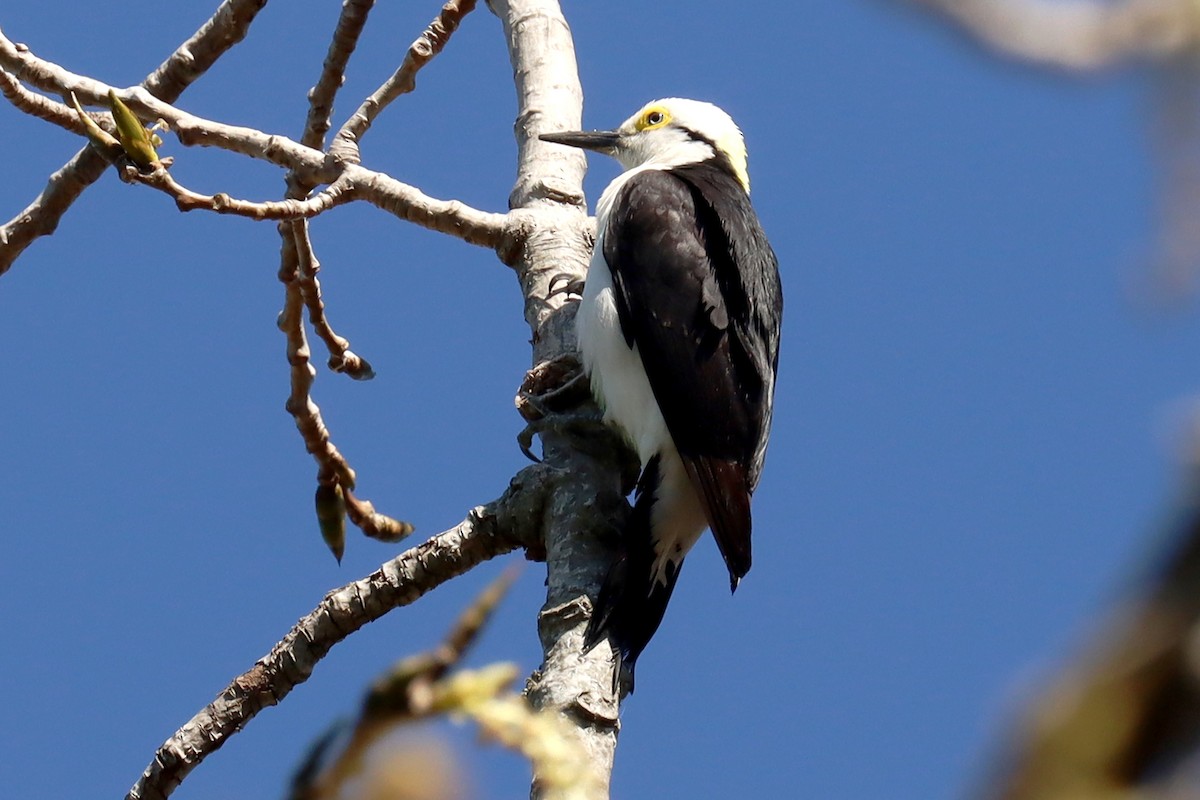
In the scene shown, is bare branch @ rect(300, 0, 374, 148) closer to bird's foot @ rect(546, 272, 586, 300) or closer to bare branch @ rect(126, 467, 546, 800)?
bird's foot @ rect(546, 272, 586, 300)

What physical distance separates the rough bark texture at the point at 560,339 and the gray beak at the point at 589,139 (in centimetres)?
4

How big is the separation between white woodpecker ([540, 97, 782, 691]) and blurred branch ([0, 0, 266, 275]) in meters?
1.09

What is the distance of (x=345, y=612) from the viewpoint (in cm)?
324

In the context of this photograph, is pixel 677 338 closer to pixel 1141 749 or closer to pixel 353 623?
pixel 353 623

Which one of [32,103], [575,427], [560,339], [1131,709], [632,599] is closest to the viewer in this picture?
[1131,709]

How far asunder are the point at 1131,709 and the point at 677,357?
153 inches

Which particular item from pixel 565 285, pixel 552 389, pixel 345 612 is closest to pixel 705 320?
pixel 565 285

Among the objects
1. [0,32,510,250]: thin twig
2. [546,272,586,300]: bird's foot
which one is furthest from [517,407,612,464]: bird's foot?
[0,32,510,250]: thin twig

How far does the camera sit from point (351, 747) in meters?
0.70

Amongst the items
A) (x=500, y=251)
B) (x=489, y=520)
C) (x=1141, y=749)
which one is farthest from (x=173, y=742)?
(x=1141, y=749)

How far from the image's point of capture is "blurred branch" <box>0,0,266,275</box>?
439cm

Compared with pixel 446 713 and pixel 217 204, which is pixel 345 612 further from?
pixel 446 713

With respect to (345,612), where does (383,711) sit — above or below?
below

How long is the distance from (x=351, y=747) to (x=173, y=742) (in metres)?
2.60
